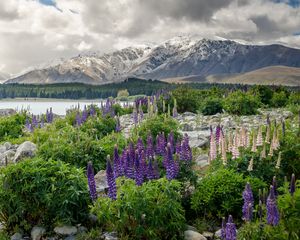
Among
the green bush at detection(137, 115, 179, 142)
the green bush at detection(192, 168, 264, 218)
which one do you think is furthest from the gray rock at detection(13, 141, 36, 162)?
the green bush at detection(192, 168, 264, 218)

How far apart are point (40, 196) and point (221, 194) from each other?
353cm

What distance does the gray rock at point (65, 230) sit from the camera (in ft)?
25.2

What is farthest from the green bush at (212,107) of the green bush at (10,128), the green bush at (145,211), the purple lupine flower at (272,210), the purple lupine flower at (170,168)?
the purple lupine flower at (272,210)

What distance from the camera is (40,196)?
25.2ft

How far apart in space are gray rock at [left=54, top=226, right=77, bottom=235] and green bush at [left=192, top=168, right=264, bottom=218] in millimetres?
2403

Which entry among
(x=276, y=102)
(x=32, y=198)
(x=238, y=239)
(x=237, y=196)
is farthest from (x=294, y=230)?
(x=276, y=102)

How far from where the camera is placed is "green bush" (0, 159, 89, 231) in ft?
25.3

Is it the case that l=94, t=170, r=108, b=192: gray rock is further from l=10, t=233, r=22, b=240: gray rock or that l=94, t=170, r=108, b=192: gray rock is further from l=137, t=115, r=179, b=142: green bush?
l=137, t=115, r=179, b=142: green bush

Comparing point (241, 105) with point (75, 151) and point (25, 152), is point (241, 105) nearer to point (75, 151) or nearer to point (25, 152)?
point (75, 151)

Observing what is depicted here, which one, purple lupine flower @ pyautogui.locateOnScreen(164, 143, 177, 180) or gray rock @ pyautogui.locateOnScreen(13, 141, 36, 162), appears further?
gray rock @ pyautogui.locateOnScreen(13, 141, 36, 162)

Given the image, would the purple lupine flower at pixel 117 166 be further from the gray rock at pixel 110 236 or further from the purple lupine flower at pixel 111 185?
the gray rock at pixel 110 236

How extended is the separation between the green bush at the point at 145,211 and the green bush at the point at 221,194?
94 cm

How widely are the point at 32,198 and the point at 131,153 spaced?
2160 mm

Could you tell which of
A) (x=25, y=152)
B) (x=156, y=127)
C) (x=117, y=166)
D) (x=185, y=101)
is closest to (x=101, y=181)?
(x=117, y=166)
